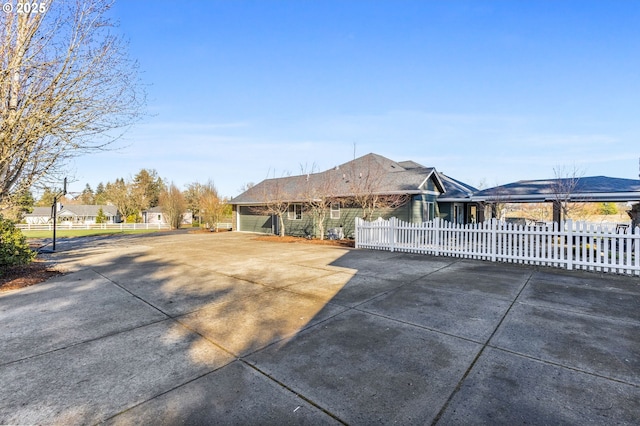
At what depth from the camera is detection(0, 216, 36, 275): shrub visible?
7.43 meters

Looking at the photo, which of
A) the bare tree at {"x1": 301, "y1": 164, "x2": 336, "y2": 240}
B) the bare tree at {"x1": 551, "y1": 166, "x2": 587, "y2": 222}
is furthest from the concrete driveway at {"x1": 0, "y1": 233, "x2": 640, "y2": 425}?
the bare tree at {"x1": 301, "y1": 164, "x2": 336, "y2": 240}

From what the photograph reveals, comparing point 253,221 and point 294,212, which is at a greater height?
point 294,212

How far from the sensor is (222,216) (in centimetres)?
2847

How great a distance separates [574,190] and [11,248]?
65.8 ft

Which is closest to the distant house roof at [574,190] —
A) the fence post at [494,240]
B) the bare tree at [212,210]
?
the fence post at [494,240]

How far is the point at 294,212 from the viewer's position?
20094mm

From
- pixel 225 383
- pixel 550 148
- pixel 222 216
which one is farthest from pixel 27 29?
pixel 550 148

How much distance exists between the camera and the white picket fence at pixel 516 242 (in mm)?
7003

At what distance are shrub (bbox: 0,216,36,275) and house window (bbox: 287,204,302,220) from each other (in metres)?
13.3

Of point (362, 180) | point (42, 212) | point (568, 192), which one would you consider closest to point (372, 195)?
point (362, 180)

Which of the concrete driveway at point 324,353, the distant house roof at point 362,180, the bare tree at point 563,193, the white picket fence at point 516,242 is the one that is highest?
the distant house roof at point 362,180

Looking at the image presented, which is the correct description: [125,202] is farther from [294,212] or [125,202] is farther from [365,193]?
[365,193]

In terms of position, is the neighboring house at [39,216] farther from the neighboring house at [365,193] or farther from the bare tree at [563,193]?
the bare tree at [563,193]

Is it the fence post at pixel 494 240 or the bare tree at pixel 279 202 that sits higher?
the bare tree at pixel 279 202
